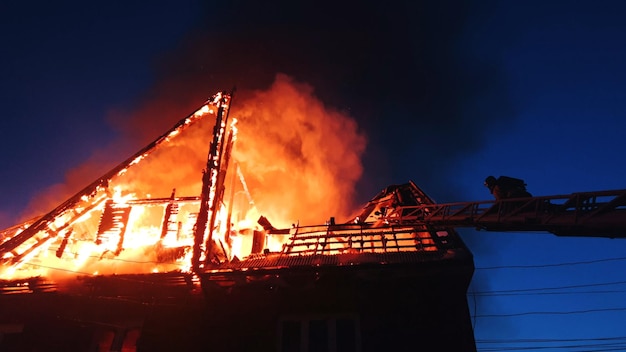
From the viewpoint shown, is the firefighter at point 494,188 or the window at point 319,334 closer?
the window at point 319,334

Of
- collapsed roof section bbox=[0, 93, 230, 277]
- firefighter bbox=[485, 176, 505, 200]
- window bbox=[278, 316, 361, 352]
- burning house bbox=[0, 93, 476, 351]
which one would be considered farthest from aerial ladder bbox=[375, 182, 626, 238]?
collapsed roof section bbox=[0, 93, 230, 277]

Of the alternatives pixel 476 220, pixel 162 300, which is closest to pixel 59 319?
pixel 162 300

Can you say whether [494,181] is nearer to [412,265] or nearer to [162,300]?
[412,265]

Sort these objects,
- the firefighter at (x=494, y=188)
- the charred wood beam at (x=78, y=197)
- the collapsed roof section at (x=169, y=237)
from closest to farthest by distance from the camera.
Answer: the collapsed roof section at (x=169, y=237) → the charred wood beam at (x=78, y=197) → the firefighter at (x=494, y=188)

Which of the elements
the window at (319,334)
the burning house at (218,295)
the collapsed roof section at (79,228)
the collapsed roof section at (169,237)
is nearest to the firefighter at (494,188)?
the collapsed roof section at (169,237)

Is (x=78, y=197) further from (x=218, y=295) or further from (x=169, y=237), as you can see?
(x=218, y=295)

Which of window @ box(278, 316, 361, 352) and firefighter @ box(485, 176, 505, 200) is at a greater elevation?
firefighter @ box(485, 176, 505, 200)

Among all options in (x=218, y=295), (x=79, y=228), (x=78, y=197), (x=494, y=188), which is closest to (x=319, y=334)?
(x=218, y=295)

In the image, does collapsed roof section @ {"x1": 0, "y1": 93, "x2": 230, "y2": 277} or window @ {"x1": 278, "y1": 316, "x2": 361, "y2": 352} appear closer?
window @ {"x1": 278, "y1": 316, "x2": 361, "y2": 352}

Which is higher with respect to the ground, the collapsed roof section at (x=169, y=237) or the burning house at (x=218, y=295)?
the collapsed roof section at (x=169, y=237)

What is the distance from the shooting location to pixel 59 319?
11375 mm

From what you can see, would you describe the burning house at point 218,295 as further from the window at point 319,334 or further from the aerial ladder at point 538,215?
the aerial ladder at point 538,215

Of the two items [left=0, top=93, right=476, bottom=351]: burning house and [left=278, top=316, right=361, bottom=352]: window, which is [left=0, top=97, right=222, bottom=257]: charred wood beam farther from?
[left=278, top=316, right=361, bottom=352]: window

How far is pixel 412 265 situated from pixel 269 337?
4513 mm
